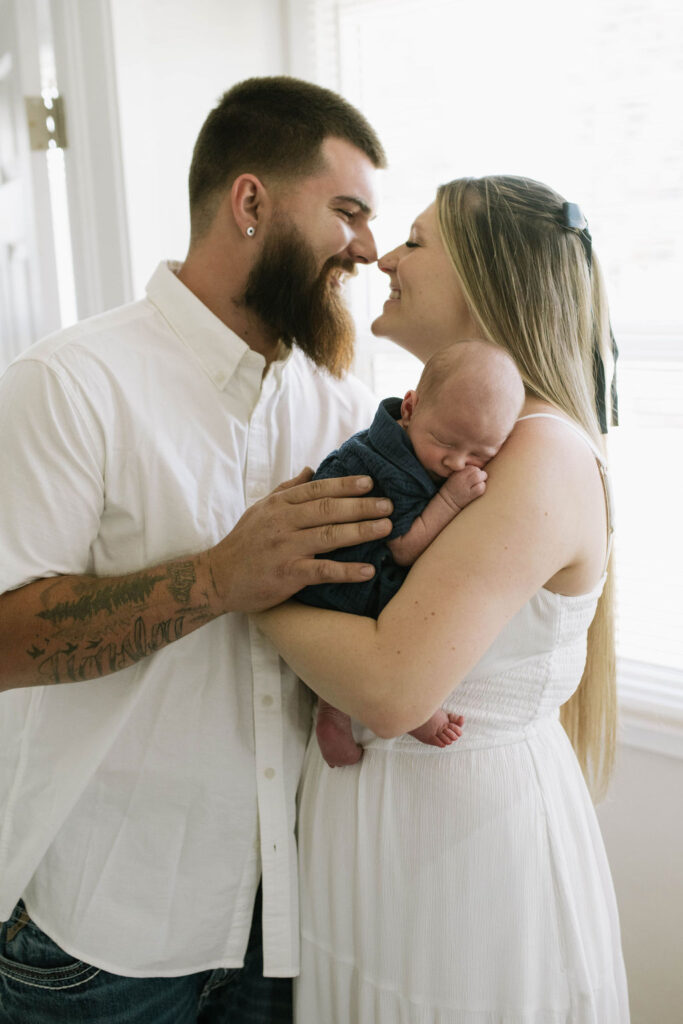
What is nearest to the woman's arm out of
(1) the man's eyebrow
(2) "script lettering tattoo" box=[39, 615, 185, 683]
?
(2) "script lettering tattoo" box=[39, 615, 185, 683]

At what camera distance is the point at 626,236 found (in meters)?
2.06

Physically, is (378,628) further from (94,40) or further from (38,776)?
(94,40)

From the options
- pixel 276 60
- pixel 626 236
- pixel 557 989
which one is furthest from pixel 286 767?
pixel 276 60

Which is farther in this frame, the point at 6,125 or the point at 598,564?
the point at 6,125

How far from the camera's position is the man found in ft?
4.28

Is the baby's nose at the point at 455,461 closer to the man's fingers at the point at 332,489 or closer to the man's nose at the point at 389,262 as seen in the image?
the man's fingers at the point at 332,489

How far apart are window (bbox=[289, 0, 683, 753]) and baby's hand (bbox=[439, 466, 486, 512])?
107cm

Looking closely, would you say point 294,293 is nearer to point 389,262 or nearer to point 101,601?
point 389,262

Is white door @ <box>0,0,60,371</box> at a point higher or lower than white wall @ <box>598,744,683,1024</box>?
higher

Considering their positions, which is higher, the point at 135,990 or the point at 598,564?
the point at 598,564

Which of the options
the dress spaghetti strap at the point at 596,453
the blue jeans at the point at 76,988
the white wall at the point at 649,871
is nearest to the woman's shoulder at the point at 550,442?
the dress spaghetti strap at the point at 596,453

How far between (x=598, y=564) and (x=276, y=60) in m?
2.09

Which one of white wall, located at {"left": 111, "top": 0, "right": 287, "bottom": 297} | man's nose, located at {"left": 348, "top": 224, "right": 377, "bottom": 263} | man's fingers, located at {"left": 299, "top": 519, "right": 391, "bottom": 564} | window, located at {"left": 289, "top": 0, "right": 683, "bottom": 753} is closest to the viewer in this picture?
man's fingers, located at {"left": 299, "top": 519, "right": 391, "bottom": 564}

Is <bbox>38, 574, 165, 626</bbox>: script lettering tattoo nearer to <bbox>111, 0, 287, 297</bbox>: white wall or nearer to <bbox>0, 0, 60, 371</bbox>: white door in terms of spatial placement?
<bbox>111, 0, 287, 297</bbox>: white wall
